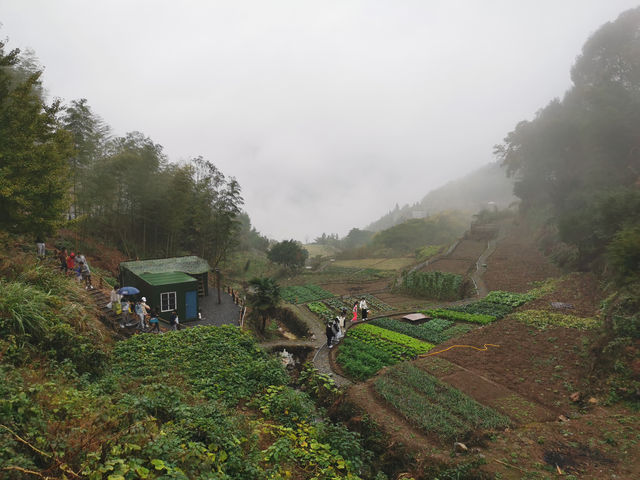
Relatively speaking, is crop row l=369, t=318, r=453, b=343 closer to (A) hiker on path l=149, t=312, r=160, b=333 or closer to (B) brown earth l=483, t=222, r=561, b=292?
(B) brown earth l=483, t=222, r=561, b=292

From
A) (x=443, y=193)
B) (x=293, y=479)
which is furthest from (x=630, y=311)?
(x=443, y=193)

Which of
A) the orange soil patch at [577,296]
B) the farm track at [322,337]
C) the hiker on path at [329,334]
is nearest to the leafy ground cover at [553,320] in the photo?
the orange soil patch at [577,296]

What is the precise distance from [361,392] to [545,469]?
5.35 m

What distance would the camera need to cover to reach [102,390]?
629 centimetres

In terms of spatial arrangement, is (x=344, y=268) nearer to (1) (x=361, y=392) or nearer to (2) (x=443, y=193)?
(1) (x=361, y=392)

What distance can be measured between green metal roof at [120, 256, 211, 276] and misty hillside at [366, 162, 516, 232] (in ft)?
260

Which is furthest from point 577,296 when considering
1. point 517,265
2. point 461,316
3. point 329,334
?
point 329,334

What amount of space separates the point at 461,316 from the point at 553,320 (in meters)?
4.63

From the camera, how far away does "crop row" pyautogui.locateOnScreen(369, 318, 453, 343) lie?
16266 mm

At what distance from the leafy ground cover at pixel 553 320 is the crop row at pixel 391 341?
519 cm

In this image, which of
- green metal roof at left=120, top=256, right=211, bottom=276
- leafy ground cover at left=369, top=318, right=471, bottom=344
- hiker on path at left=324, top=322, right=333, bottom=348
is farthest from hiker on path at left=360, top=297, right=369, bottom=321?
green metal roof at left=120, top=256, right=211, bottom=276

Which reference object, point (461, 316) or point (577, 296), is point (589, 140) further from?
point (461, 316)

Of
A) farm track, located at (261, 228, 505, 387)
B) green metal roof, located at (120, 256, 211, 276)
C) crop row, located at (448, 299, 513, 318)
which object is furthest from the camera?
crop row, located at (448, 299, 513, 318)

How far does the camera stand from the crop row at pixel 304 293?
2759 centimetres
